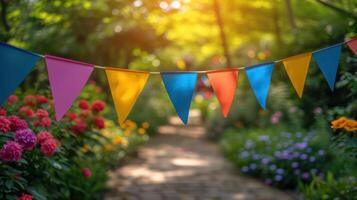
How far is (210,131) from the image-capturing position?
9.73 metres

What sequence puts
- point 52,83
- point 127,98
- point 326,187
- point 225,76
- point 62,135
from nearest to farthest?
point 52,83 < point 127,98 < point 225,76 < point 62,135 < point 326,187

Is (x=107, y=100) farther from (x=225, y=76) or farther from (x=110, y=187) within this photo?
(x=225, y=76)

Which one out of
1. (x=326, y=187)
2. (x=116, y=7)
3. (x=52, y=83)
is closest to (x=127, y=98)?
(x=52, y=83)

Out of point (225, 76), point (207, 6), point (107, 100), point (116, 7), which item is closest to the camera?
point (225, 76)

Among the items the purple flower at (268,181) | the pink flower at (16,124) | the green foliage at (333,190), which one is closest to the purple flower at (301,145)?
the purple flower at (268,181)

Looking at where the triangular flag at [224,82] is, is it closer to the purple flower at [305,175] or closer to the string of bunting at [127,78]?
the string of bunting at [127,78]

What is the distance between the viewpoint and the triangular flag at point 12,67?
8.11 feet

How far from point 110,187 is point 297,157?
233 centimetres

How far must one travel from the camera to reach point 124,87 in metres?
2.87

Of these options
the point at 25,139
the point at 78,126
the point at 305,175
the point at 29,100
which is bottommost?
the point at 305,175

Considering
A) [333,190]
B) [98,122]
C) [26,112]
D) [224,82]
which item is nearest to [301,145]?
[333,190]

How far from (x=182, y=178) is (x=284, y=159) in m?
1.40

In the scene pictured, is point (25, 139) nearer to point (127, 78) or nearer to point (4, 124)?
point (4, 124)

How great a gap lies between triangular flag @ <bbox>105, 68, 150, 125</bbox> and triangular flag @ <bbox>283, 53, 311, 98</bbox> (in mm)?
1098
